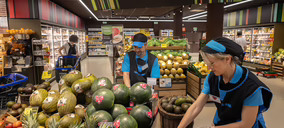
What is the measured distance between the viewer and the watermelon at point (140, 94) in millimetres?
1503

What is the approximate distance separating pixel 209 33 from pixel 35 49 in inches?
217

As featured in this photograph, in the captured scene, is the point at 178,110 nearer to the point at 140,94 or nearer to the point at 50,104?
the point at 140,94

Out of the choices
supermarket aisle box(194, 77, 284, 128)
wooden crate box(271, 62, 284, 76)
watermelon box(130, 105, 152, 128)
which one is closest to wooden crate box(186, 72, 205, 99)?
supermarket aisle box(194, 77, 284, 128)

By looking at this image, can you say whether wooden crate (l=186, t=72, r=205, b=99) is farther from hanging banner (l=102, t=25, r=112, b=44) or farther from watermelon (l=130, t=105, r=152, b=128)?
hanging banner (l=102, t=25, r=112, b=44)

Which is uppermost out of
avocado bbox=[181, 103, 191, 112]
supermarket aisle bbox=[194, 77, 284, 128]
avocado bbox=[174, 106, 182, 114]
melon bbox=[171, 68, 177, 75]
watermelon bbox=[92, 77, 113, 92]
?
watermelon bbox=[92, 77, 113, 92]

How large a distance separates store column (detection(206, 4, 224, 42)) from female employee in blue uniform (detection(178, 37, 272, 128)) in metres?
4.28

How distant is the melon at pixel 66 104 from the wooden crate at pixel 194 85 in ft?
→ 12.1

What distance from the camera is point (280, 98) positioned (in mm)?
5086

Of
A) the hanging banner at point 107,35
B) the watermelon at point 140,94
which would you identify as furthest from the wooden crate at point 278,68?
the watermelon at point 140,94

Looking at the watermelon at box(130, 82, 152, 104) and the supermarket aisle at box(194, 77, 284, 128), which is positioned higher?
the watermelon at box(130, 82, 152, 104)

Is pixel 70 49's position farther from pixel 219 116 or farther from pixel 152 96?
pixel 219 116

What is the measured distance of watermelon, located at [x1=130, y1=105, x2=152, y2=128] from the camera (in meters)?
1.33

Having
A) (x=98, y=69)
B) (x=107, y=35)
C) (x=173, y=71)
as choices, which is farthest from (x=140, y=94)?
(x=98, y=69)

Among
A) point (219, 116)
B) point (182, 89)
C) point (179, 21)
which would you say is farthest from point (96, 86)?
point (179, 21)
